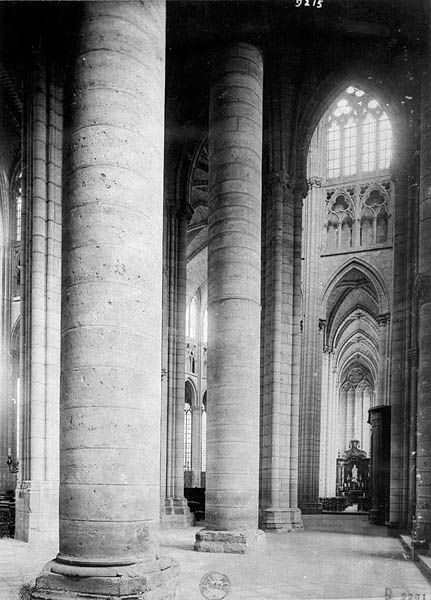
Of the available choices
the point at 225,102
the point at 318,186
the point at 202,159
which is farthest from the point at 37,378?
the point at 318,186

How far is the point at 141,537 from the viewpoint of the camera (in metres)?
5.17

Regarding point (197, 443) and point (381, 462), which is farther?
point (197, 443)

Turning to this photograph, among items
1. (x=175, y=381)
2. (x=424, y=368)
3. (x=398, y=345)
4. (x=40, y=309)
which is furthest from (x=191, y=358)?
(x=424, y=368)

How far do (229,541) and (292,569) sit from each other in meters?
1.60

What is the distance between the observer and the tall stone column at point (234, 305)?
10.5m

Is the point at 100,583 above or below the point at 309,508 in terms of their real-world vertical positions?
above

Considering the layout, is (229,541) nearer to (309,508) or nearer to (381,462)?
(381,462)

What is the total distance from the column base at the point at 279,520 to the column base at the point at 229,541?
4380mm

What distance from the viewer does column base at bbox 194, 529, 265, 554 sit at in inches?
403

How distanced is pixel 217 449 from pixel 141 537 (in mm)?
5508

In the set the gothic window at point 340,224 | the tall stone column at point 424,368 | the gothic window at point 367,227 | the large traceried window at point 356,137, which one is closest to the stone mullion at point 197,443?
the gothic window at point 340,224

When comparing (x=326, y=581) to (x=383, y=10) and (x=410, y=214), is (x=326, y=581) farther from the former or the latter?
(x=383, y=10)

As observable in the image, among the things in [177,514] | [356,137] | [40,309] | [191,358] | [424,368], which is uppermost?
[356,137]

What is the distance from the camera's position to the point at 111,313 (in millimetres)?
5277
